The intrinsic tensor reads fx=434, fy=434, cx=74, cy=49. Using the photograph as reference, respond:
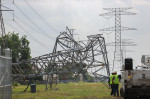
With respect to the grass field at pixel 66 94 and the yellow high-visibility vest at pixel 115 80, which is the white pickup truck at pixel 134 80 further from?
the yellow high-visibility vest at pixel 115 80

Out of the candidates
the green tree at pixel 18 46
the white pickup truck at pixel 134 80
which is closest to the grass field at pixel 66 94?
the white pickup truck at pixel 134 80

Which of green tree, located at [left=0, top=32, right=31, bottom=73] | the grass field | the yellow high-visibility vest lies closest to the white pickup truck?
the grass field

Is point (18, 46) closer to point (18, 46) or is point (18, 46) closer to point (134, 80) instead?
point (18, 46)

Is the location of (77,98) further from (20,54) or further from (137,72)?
(20,54)

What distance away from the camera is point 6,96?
2319 centimetres

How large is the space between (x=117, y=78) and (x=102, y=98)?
16.0 ft

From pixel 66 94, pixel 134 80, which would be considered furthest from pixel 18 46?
pixel 134 80

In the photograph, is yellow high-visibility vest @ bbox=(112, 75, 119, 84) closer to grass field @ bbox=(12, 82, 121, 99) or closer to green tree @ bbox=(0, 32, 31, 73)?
grass field @ bbox=(12, 82, 121, 99)

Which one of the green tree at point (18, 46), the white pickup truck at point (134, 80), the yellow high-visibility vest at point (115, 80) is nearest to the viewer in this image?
the white pickup truck at point (134, 80)

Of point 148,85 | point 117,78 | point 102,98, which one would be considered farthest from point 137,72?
point 117,78

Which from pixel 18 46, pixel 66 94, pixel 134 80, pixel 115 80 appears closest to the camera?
pixel 134 80

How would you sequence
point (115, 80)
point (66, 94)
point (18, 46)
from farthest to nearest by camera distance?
point (18, 46), point (66, 94), point (115, 80)

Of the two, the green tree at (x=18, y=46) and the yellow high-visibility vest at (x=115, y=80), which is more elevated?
the green tree at (x=18, y=46)

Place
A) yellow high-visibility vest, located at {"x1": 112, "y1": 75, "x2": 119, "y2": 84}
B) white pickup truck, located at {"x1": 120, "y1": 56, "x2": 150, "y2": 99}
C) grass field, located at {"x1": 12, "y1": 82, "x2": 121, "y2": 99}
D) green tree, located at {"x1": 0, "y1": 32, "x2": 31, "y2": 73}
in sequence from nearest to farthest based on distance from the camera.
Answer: white pickup truck, located at {"x1": 120, "y1": 56, "x2": 150, "y2": 99} → grass field, located at {"x1": 12, "y1": 82, "x2": 121, "y2": 99} → yellow high-visibility vest, located at {"x1": 112, "y1": 75, "x2": 119, "y2": 84} → green tree, located at {"x1": 0, "y1": 32, "x2": 31, "y2": 73}
